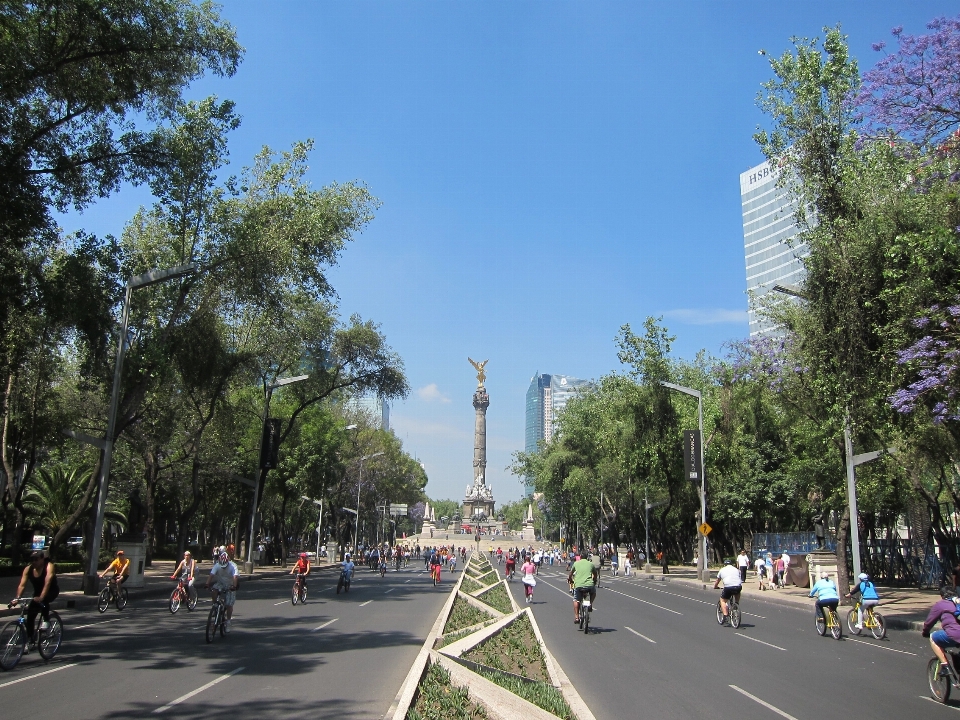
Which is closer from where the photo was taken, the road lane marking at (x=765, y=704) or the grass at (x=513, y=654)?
the road lane marking at (x=765, y=704)

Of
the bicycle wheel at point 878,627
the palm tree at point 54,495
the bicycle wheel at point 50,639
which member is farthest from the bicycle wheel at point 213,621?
the palm tree at point 54,495

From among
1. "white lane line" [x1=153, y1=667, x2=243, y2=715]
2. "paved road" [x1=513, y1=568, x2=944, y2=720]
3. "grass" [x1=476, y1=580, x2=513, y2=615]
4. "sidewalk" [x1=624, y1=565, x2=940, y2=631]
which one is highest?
"grass" [x1=476, y1=580, x2=513, y2=615]

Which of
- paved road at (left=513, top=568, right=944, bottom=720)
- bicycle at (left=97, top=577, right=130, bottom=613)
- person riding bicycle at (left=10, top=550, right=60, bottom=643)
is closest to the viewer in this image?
paved road at (left=513, top=568, right=944, bottom=720)

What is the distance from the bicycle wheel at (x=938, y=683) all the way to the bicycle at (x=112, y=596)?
18.1 metres

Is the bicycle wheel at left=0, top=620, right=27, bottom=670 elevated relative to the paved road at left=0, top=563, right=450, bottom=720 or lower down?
elevated

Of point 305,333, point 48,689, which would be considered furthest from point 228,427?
point 48,689

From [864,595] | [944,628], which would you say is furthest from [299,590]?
[944,628]

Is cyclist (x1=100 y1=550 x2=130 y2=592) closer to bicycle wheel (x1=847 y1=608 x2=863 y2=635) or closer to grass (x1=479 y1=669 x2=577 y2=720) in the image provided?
grass (x1=479 y1=669 x2=577 y2=720)

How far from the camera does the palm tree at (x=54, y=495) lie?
42.3 meters

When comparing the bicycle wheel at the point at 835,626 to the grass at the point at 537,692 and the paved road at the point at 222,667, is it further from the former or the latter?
the grass at the point at 537,692

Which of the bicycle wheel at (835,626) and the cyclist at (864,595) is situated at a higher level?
the cyclist at (864,595)

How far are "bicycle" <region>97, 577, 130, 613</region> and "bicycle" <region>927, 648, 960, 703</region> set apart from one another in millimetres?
18150

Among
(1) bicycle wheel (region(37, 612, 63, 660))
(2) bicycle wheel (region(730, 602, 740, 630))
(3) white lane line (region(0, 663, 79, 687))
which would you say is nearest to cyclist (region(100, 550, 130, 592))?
(1) bicycle wheel (region(37, 612, 63, 660))

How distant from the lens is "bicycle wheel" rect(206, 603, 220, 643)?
13423mm
